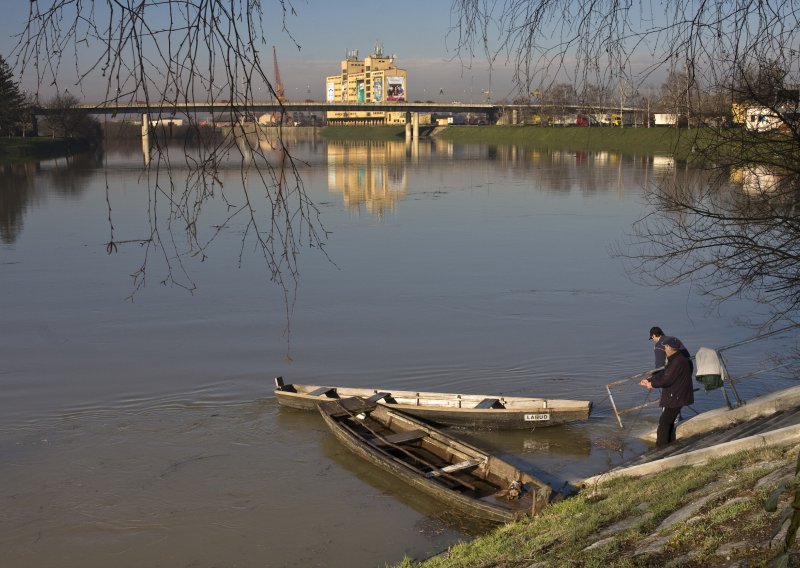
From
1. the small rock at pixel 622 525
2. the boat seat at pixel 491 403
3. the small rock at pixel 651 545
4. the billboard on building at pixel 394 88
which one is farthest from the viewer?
the billboard on building at pixel 394 88

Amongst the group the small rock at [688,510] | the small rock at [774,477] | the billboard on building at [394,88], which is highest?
the billboard on building at [394,88]

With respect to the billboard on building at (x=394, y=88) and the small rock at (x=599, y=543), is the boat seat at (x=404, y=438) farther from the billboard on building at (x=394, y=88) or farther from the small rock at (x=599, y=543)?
the billboard on building at (x=394, y=88)

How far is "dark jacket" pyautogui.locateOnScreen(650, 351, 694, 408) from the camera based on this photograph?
1096 cm

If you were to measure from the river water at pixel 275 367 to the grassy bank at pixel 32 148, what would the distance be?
41.9m

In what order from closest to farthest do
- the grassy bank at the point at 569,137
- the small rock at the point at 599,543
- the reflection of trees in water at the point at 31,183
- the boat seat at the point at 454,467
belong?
1. the small rock at the point at 599,543
2. the boat seat at the point at 454,467
3. the reflection of trees in water at the point at 31,183
4. the grassy bank at the point at 569,137

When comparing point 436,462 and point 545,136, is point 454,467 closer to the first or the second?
point 436,462

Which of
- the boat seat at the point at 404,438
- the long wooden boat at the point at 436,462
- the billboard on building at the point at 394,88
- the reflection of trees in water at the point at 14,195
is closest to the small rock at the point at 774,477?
the long wooden boat at the point at 436,462

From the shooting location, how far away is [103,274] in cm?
2566

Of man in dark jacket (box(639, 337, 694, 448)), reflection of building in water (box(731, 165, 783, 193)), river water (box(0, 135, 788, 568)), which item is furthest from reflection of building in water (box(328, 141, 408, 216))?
man in dark jacket (box(639, 337, 694, 448))

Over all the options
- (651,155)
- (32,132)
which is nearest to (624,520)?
(651,155)

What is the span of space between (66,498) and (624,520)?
300 inches

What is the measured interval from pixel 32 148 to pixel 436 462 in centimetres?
7455

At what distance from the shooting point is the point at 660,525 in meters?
6.19

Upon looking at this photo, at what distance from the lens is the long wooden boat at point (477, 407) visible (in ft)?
42.7
